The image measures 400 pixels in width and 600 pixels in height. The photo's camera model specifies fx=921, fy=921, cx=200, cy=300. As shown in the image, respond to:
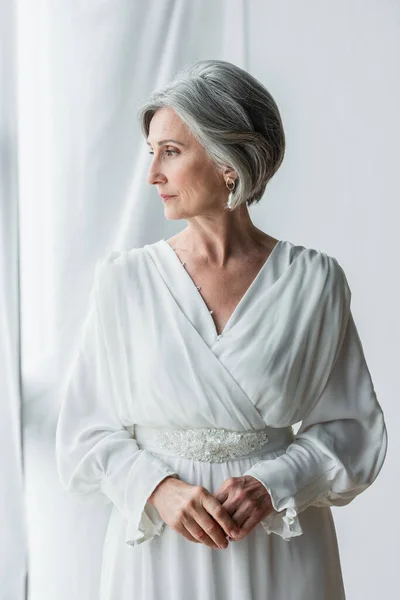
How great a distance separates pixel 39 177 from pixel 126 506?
40.5 inches

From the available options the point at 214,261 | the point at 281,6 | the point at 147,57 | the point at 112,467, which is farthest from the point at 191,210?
the point at 281,6

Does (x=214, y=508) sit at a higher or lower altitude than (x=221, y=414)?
lower

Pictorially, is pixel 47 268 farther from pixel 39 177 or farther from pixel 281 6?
pixel 281 6

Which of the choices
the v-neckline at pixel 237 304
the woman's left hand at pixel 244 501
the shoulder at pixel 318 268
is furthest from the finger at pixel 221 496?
the shoulder at pixel 318 268

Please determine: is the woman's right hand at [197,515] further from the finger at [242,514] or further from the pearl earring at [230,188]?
the pearl earring at [230,188]

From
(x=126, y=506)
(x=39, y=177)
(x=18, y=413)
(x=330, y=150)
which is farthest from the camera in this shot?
(x=330, y=150)

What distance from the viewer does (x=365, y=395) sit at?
1.86m

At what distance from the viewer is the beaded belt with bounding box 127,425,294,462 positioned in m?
A: 1.71

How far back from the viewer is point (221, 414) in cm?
168

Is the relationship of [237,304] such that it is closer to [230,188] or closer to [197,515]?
[230,188]

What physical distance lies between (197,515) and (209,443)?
16 cm

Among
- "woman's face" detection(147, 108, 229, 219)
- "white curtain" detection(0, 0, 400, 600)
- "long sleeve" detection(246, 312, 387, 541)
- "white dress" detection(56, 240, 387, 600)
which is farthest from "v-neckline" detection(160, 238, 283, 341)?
"white curtain" detection(0, 0, 400, 600)

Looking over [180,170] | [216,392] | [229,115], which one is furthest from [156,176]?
[216,392]

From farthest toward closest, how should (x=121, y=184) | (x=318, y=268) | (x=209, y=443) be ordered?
(x=121, y=184) < (x=318, y=268) < (x=209, y=443)
